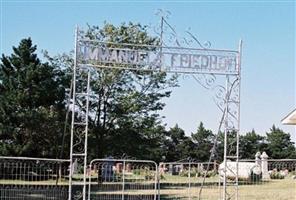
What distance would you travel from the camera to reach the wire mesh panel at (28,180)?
49.9 ft

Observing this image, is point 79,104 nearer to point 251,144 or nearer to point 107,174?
point 107,174

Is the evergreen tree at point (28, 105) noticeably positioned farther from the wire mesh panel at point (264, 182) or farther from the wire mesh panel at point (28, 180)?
the wire mesh panel at point (264, 182)

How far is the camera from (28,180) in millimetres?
17781

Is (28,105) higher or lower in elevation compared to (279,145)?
higher

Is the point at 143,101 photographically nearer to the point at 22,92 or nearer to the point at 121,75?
the point at 121,75

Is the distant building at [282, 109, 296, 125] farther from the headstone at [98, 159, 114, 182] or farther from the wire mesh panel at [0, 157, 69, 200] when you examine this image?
the headstone at [98, 159, 114, 182]

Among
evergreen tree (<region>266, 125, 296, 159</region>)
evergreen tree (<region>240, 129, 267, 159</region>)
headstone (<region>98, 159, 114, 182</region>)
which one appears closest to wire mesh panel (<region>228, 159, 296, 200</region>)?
headstone (<region>98, 159, 114, 182</region>)

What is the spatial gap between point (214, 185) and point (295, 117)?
436 inches

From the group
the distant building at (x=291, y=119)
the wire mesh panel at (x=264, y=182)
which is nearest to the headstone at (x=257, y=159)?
the wire mesh panel at (x=264, y=182)

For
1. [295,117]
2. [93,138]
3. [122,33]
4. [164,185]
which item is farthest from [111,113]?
[295,117]

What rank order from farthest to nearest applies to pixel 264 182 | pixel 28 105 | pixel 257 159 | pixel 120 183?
pixel 28 105 < pixel 264 182 < pixel 120 183 < pixel 257 159

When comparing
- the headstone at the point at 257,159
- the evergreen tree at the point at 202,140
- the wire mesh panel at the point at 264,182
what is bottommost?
the wire mesh panel at the point at 264,182

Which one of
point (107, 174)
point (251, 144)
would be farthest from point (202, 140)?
point (107, 174)

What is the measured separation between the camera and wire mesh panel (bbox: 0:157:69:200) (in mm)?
15195
